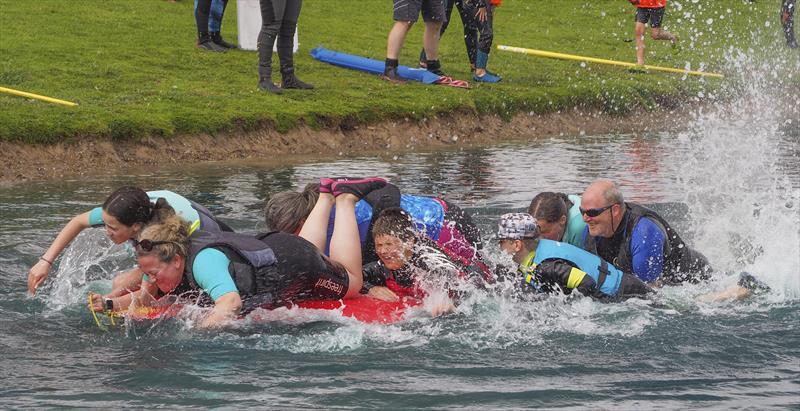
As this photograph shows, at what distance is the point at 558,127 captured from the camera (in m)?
18.8

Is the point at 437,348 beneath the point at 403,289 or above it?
beneath

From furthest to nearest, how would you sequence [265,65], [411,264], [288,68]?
[288,68] → [265,65] → [411,264]

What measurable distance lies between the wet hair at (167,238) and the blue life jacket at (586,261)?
257 centimetres

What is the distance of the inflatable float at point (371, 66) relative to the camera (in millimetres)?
18750

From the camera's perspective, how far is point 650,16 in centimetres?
2153

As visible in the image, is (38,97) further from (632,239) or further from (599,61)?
(599,61)

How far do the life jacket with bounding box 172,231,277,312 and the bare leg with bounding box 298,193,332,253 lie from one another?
85 cm

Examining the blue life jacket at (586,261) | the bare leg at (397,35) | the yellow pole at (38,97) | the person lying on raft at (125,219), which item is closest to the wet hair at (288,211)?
the person lying on raft at (125,219)

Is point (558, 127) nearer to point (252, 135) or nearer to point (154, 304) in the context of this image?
point (252, 135)

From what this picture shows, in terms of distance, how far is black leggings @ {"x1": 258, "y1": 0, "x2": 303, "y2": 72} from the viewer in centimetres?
1598

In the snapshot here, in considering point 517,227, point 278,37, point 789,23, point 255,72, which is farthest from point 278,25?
point 789,23

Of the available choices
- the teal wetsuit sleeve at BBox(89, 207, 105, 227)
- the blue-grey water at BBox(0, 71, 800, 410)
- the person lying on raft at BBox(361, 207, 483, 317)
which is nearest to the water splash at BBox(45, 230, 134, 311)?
the blue-grey water at BBox(0, 71, 800, 410)

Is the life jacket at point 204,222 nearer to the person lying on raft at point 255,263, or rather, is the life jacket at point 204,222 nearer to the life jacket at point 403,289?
the person lying on raft at point 255,263

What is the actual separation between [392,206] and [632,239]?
1.90 meters
